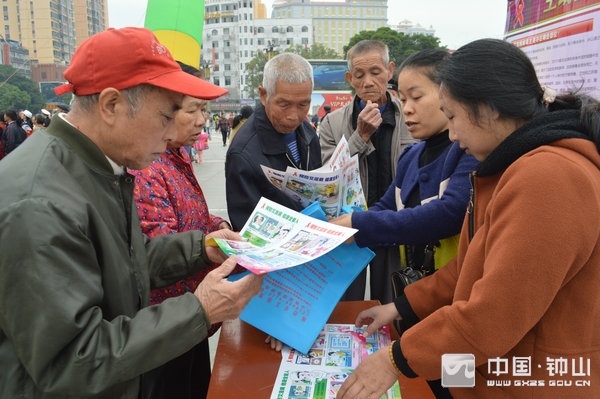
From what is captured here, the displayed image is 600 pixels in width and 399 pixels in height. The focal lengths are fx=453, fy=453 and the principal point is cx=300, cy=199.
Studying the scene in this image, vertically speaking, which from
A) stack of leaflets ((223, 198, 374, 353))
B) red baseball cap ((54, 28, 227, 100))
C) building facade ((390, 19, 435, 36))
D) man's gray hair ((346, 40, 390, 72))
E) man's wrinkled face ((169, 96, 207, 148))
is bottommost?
stack of leaflets ((223, 198, 374, 353))

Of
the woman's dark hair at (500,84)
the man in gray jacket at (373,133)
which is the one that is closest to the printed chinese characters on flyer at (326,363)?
the woman's dark hair at (500,84)

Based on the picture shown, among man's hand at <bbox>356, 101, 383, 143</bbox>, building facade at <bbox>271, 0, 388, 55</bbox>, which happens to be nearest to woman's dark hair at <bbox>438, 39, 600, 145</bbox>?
man's hand at <bbox>356, 101, 383, 143</bbox>

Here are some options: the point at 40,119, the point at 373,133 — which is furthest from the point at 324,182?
the point at 40,119

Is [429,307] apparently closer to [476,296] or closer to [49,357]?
[476,296]

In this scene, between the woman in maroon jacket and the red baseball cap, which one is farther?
the red baseball cap

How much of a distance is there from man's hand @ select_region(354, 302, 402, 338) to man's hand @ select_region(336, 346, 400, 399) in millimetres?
313

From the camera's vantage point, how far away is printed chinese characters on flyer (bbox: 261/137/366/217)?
1679 millimetres

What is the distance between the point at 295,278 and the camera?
4.62ft

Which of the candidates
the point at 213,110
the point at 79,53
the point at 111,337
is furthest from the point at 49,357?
the point at 213,110

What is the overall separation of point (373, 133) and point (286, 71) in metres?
0.95

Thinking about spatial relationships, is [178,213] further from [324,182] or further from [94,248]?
[94,248]

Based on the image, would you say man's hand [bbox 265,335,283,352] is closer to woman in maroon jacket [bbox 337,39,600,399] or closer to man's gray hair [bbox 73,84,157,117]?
woman in maroon jacket [bbox 337,39,600,399]

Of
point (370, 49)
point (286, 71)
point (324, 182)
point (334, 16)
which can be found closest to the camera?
point (324, 182)

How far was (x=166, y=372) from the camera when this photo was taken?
1745mm
